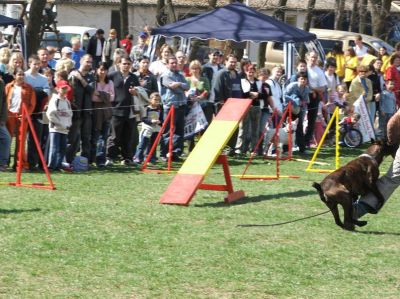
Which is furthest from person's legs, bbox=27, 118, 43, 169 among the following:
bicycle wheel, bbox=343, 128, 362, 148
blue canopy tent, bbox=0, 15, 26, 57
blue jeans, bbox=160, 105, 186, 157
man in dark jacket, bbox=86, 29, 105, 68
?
man in dark jacket, bbox=86, 29, 105, 68

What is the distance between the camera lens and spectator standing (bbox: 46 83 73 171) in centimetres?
1642

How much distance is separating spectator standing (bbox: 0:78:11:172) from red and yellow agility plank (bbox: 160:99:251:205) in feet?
10.9

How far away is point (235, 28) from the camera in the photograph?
73.6ft

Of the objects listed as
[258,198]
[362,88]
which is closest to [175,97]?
[258,198]

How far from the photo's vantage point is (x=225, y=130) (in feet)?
47.7

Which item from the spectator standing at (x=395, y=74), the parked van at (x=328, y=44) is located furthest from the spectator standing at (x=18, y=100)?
the parked van at (x=328, y=44)

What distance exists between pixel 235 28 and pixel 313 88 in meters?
2.03

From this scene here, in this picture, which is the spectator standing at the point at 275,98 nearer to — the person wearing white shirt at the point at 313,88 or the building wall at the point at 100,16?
the person wearing white shirt at the point at 313,88

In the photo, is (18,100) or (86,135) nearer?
→ (18,100)

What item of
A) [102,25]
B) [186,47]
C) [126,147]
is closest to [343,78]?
[186,47]

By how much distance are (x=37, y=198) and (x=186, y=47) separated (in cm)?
1235

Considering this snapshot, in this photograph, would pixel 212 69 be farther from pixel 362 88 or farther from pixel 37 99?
pixel 37 99

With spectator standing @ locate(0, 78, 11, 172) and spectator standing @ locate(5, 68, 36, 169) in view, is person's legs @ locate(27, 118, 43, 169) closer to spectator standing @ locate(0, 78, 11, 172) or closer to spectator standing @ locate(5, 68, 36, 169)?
spectator standing @ locate(5, 68, 36, 169)

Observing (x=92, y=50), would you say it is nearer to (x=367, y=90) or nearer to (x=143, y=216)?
(x=367, y=90)
